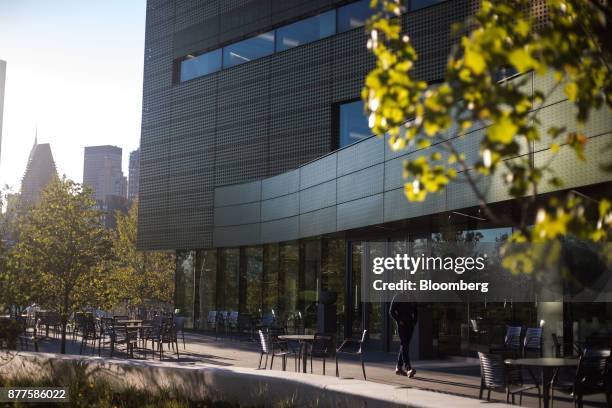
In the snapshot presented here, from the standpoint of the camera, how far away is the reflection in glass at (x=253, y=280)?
2770cm

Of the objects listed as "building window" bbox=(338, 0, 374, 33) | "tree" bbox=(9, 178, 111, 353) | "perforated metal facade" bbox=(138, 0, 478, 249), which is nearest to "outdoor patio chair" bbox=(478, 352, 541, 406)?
"tree" bbox=(9, 178, 111, 353)

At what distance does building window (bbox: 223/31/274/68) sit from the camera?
88.4 ft

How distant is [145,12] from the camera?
1341 inches

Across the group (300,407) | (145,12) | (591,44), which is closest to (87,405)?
(300,407)

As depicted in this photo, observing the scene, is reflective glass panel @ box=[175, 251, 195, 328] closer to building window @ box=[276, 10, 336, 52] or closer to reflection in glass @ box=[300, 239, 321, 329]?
reflection in glass @ box=[300, 239, 321, 329]

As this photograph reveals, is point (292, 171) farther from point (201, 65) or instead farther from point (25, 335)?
point (25, 335)

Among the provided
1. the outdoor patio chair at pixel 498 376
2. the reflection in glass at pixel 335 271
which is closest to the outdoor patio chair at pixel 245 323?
the reflection in glass at pixel 335 271

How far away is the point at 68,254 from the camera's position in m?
17.2

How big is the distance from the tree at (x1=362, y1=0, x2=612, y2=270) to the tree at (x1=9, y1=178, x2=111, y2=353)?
14725 millimetres

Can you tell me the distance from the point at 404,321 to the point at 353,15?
12.2 meters

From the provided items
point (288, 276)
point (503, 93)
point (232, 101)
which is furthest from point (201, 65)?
point (503, 93)

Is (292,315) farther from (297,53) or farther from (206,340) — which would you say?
(297,53)

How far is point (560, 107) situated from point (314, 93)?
1275cm

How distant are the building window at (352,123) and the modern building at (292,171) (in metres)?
0.06
